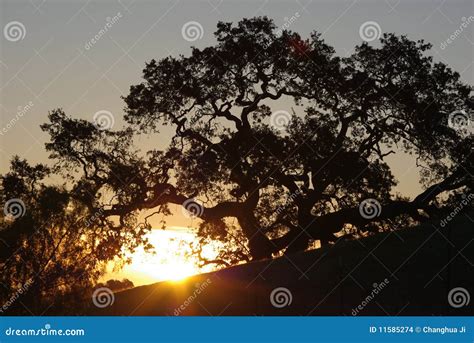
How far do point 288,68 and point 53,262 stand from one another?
588 inches

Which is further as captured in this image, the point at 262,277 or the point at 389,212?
the point at 389,212

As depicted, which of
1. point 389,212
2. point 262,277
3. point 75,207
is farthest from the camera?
point 389,212

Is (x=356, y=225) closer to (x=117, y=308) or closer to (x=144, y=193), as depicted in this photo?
(x=144, y=193)

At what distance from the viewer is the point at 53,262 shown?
76.4 ft

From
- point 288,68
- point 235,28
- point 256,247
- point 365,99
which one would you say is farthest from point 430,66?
point 256,247

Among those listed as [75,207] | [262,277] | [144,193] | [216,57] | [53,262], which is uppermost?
[216,57]

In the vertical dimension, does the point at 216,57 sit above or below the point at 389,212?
above

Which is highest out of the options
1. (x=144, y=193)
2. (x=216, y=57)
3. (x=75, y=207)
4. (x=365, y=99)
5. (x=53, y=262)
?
(x=216, y=57)

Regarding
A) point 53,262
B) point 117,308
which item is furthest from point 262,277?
point 53,262

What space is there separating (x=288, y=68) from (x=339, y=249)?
1154 cm

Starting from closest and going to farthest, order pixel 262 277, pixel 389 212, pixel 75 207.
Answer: pixel 262 277
pixel 75 207
pixel 389 212

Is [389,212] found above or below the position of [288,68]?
below

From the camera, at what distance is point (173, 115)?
33.3 m

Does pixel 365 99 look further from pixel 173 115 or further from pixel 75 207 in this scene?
pixel 75 207
